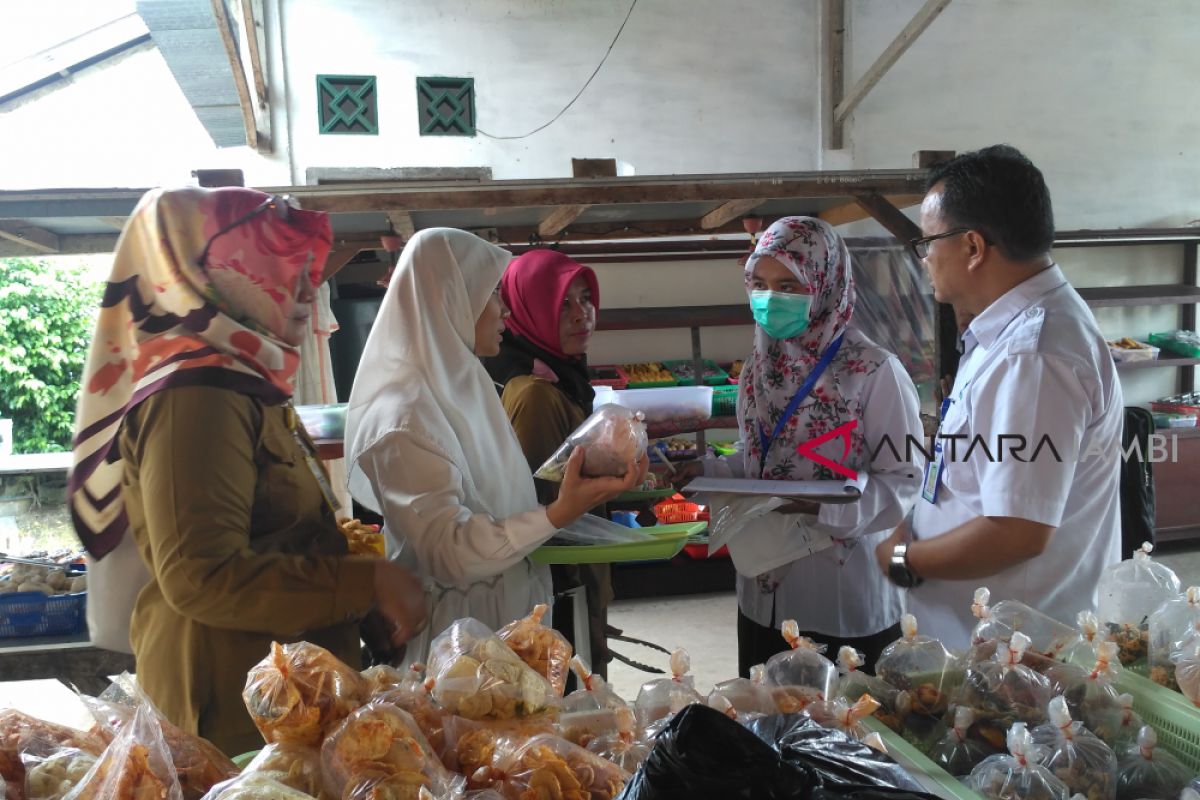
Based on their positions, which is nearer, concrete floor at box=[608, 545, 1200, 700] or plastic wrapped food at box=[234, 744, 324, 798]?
plastic wrapped food at box=[234, 744, 324, 798]

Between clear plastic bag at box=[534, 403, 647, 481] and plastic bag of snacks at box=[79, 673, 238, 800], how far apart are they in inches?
33.1

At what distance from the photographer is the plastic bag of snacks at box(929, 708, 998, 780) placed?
3.72 ft

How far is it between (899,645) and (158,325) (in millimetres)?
1341

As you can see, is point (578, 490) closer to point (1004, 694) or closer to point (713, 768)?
point (1004, 694)

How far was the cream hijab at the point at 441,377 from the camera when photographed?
1.71m

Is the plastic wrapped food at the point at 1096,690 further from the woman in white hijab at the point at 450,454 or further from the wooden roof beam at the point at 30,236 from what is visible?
the wooden roof beam at the point at 30,236

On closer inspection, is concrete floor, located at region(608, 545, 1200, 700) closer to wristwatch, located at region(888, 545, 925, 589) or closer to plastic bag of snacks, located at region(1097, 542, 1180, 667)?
wristwatch, located at region(888, 545, 925, 589)

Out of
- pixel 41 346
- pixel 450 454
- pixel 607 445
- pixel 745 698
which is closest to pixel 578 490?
pixel 607 445

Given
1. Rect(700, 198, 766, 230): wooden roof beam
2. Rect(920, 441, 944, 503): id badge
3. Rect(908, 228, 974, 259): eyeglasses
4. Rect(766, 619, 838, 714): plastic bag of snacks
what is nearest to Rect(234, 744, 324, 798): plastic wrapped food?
Rect(766, 619, 838, 714): plastic bag of snacks

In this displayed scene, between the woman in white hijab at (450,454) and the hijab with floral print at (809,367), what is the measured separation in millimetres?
579

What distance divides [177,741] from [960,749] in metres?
1.06

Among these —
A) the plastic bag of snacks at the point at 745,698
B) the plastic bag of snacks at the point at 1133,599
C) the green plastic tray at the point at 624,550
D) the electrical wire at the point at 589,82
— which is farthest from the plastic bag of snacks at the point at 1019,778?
the electrical wire at the point at 589,82

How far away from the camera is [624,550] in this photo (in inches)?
67.9

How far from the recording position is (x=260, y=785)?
85 centimetres
